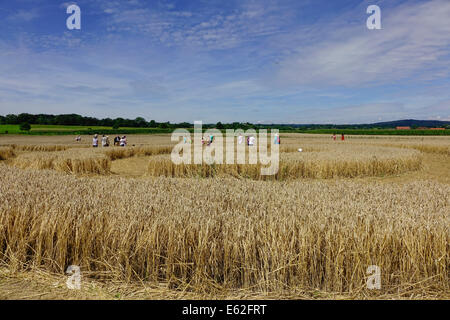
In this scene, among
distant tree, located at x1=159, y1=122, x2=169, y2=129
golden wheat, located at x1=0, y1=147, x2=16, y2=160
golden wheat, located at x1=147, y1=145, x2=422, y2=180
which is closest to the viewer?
golden wheat, located at x1=147, y1=145, x2=422, y2=180

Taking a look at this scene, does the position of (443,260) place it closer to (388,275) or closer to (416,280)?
(416,280)

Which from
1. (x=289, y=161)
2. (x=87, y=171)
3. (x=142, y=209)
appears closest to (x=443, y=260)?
(x=142, y=209)

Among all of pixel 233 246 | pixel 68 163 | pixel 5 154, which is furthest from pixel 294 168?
pixel 5 154

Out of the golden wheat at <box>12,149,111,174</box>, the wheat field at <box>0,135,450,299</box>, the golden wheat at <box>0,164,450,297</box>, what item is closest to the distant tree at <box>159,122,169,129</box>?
the golden wheat at <box>12,149,111,174</box>

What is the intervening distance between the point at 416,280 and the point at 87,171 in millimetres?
13263

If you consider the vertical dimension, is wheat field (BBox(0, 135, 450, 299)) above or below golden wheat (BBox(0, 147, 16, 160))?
below

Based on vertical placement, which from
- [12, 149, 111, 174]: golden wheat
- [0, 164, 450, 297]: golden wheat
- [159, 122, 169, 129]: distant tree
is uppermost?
[159, 122, 169, 129]: distant tree

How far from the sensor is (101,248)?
11.0 feet

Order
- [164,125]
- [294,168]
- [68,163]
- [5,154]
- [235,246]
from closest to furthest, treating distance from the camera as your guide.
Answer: [235,246] → [294,168] → [68,163] → [5,154] → [164,125]

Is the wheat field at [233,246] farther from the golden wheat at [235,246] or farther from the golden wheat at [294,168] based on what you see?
the golden wheat at [294,168]

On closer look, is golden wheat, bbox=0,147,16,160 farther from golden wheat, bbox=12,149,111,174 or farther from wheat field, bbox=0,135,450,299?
wheat field, bbox=0,135,450,299

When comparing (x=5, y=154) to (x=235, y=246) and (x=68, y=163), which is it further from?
(x=235, y=246)

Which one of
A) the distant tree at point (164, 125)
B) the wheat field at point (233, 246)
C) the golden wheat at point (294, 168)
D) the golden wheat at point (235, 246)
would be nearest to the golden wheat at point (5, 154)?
the golden wheat at point (294, 168)
